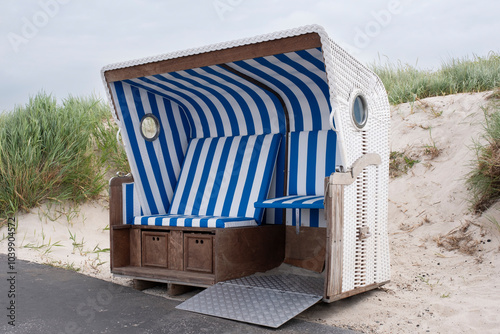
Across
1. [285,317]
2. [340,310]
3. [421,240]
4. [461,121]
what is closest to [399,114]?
[461,121]

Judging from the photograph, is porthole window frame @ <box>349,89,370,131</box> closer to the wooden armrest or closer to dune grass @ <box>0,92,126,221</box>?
the wooden armrest

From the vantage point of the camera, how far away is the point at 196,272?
521cm

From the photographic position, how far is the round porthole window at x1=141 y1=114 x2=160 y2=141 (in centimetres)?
612

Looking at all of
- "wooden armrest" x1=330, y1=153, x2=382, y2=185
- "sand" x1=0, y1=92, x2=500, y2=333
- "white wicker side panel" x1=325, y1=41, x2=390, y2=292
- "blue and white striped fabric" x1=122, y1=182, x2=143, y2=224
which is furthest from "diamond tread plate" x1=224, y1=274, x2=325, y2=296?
"blue and white striped fabric" x1=122, y1=182, x2=143, y2=224

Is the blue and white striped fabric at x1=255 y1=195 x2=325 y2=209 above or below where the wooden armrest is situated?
below

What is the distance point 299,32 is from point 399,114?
559 centimetres

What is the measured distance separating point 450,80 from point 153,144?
20.9 feet

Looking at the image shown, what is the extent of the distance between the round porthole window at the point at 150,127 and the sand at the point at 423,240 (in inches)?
70.1

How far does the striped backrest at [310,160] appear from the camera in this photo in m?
5.70

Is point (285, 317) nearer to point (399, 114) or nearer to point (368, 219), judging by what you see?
point (368, 219)

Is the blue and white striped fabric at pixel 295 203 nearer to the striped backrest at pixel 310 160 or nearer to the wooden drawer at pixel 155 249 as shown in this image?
the striped backrest at pixel 310 160

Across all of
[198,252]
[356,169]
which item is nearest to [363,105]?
[356,169]

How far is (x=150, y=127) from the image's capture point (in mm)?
6238

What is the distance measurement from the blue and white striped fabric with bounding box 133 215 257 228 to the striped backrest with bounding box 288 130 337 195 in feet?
2.51
